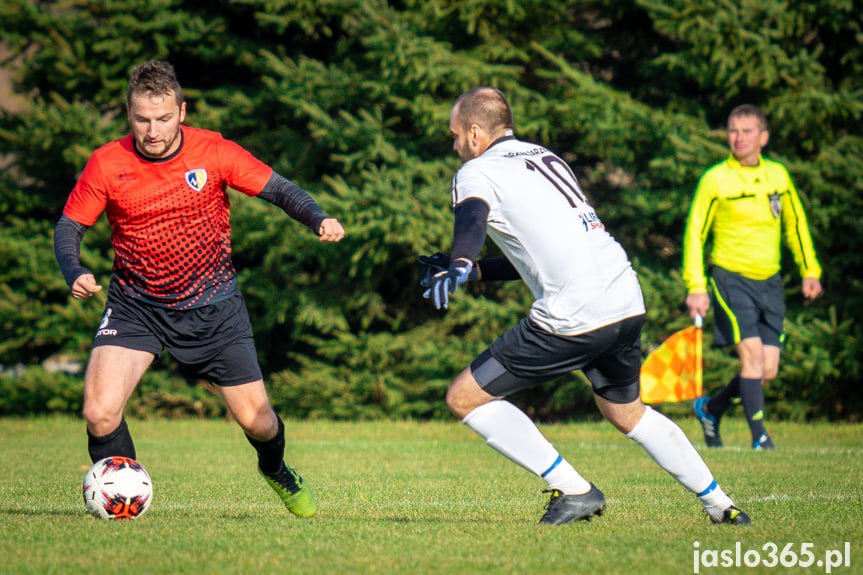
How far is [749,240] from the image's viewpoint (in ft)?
27.0

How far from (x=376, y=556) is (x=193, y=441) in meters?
6.81

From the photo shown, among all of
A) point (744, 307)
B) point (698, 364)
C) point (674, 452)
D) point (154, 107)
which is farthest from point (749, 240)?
point (154, 107)

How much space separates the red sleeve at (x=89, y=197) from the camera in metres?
4.72

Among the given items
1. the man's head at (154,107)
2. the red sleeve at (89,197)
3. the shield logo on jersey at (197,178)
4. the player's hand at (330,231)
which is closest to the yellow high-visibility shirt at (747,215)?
the player's hand at (330,231)

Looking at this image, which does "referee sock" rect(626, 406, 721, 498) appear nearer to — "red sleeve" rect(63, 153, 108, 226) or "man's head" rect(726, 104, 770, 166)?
"red sleeve" rect(63, 153, 108, 226)

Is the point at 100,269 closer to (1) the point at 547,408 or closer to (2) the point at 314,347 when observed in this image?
(2) the point at 314,347

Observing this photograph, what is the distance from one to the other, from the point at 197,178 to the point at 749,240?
5.38 metres

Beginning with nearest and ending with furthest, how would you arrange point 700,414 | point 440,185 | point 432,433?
point 700,414
point 432,433
point 440,185

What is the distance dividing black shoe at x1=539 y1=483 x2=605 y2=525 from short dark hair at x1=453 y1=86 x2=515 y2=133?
1.83 m

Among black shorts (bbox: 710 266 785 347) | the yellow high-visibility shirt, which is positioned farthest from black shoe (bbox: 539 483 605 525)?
black shorts (bbox: 710 266 785 347)

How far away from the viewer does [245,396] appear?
4.91m

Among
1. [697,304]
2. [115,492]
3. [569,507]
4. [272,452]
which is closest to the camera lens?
[569,507]

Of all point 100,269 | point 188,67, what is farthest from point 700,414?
point 188,67

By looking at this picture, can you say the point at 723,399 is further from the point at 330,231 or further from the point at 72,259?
the point at 72,259
